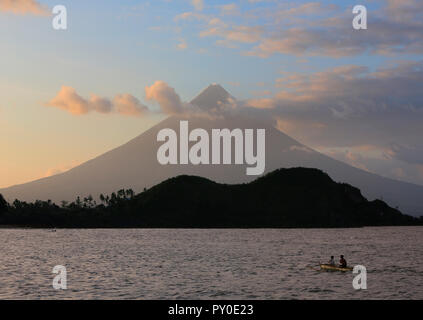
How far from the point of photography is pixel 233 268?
263 feet

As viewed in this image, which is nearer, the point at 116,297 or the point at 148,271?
the point at 116,297

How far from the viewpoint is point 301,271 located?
249 feet

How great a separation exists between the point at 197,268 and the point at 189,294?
28.6 meters

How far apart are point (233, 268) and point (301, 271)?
10046 millimetres

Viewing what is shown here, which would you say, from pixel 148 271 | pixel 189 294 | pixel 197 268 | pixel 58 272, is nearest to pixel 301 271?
pixel 197 268
